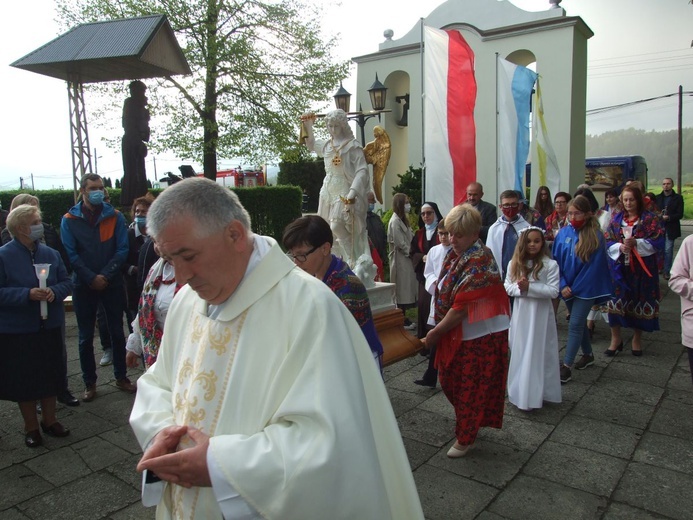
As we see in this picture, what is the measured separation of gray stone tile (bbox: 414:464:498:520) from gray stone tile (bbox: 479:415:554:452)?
2.18ft

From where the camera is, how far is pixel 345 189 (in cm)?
602

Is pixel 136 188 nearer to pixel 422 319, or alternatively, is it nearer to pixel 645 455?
pixel 422 319

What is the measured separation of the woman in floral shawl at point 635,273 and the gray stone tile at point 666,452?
2.20 metres

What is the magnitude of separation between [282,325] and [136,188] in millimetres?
6008

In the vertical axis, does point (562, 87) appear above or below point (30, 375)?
above

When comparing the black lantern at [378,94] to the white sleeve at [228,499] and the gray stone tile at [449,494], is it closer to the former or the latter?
the gray stone tile at [449,494]

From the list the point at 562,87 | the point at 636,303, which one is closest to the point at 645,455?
the point at 636,303

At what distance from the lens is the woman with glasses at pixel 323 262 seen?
2959mm

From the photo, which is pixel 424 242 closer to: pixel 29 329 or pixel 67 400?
pixel 67 400

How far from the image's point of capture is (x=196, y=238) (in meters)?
1.38

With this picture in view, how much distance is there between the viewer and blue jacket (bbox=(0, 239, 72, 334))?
3.87 metres

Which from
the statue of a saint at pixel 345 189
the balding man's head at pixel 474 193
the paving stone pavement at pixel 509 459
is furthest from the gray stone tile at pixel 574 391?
the balding man's head at pixel 474 193

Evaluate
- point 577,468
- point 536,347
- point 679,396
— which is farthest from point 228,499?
point 679,396

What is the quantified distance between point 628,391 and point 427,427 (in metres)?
2.04
